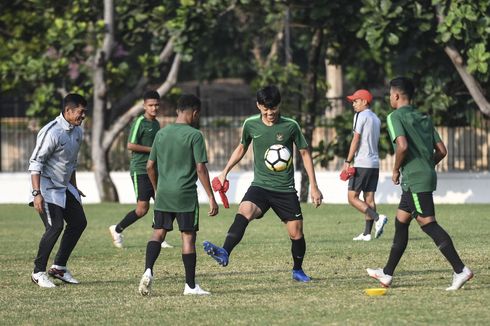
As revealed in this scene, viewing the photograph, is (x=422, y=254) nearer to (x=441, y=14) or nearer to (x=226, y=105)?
(x=441, y=14)

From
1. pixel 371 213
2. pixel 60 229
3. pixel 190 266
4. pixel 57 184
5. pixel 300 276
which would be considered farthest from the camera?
pixel 371 213

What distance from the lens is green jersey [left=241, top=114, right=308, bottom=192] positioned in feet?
37.3

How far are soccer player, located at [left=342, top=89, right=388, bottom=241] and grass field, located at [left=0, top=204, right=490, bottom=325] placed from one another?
12.4 inches

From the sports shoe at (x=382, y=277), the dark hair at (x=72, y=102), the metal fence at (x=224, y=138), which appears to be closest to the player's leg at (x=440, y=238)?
Answer: the sports shoe at (x=382, y=277)

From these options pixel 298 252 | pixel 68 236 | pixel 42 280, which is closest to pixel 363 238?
pixel 298 252

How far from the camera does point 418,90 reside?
84.0ft

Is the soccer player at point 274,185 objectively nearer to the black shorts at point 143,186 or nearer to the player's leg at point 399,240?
the player's leg at point 399,240

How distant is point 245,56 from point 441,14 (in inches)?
989

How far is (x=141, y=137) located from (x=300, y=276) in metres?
4.32

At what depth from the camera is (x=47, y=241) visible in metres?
11.7

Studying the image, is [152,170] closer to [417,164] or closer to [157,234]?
[157,234]

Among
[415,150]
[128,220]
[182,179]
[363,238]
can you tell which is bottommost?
[363,238]

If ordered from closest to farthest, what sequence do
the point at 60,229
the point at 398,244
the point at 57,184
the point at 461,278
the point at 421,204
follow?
the point at 461,278 < the point at 421,204 < the point at 398,244 < the point at 60,229 < the point at 57,184

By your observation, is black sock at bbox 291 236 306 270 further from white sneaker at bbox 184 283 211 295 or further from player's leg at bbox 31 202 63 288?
player's leg at bbox 31 202 63 288
